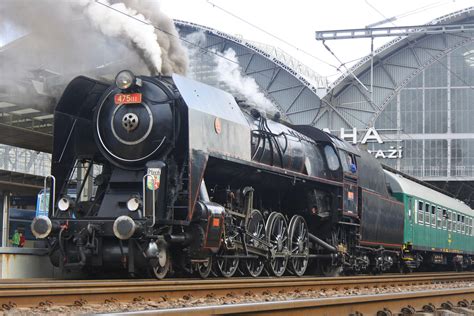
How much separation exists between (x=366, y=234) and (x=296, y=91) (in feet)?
110

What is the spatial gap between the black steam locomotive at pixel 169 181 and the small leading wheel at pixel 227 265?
0.02 metres

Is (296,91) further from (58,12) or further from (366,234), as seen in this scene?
(58,12)

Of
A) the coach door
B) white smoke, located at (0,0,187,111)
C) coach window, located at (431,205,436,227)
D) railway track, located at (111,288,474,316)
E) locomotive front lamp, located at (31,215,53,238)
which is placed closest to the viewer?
railway track, located at (111,288,474,316)

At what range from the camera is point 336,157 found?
17.1 metres

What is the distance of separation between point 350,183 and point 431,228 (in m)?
8.68

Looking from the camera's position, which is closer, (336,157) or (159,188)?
(159,188)

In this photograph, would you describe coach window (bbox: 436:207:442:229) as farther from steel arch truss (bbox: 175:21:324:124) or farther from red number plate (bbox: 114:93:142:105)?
steel arch truss (bbox: 175:21:324:124)

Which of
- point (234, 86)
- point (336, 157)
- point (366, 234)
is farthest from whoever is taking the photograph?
point (234, 86)

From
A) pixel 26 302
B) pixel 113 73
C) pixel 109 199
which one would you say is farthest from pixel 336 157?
pixel 26 302

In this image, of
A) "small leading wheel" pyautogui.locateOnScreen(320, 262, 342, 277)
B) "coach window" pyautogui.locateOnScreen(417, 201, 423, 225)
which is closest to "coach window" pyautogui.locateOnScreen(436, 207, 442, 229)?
"coach window" pyautogui.locateOnScreen(417, 201, 423, 225)

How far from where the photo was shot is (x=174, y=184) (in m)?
11.5

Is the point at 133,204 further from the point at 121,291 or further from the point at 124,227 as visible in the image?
→ the point at 121,291

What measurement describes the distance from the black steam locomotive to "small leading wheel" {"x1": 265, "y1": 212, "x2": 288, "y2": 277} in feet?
0.09

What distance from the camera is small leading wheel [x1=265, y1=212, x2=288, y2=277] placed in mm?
14422
